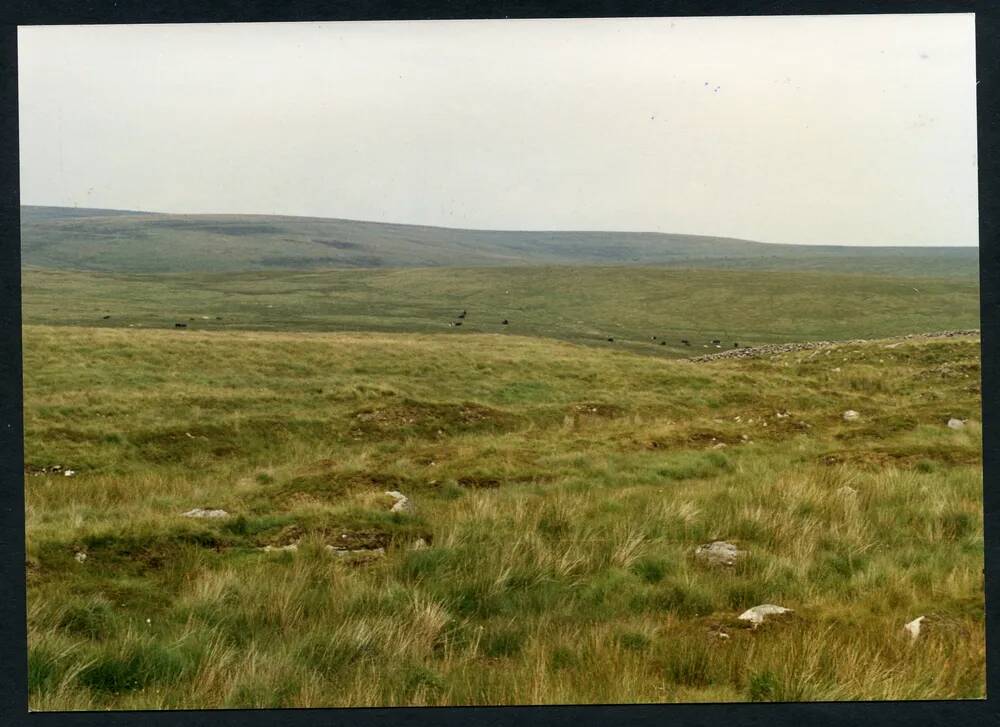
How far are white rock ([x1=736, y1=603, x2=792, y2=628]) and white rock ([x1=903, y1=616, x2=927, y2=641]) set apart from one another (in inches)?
31.2

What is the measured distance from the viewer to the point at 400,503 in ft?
31.4

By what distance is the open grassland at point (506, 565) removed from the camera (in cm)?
514

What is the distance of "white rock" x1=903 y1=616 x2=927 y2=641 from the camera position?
5.44m

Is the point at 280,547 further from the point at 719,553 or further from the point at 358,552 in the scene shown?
the point at 719,553

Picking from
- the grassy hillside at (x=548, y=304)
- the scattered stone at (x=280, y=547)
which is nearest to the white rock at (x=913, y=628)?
the scattered stone at (x=280, y=547)

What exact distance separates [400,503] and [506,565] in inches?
115

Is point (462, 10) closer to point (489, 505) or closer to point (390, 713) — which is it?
point (390, 713)

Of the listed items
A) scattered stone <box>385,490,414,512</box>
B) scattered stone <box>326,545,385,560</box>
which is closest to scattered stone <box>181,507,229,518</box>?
scattered stone <box>385,490,414,512</box>

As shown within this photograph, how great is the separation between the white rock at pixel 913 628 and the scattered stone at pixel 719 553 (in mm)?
1727

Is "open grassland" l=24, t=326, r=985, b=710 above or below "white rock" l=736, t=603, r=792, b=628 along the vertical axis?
below

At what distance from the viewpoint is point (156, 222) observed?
199 m

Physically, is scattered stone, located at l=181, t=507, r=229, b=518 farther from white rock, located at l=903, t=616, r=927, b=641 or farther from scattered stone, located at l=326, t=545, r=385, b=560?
white rock, located at l=903, t=616, r=927, b=641

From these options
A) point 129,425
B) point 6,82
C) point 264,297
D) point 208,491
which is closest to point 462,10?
point 6,82

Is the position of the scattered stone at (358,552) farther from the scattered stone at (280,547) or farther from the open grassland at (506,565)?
the scattered stone at (280,547)
